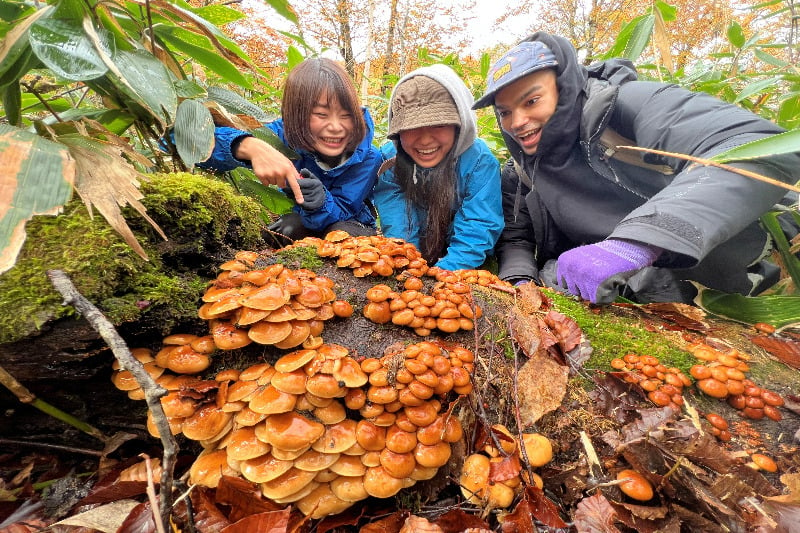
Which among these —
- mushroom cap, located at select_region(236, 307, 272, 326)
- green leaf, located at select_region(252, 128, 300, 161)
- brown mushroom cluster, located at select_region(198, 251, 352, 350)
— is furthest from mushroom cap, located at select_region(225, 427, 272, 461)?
green leaf, located at select_region(252, 128, 300, 161)

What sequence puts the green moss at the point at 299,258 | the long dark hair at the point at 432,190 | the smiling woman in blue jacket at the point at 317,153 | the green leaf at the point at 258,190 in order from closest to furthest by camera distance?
1. the green moss at the point at 299,258
2. the smiling woman in blue jacket at the point at 317,153
3. the green leaf at the point at 258,190
4. the long dark hair at the point at 432,190

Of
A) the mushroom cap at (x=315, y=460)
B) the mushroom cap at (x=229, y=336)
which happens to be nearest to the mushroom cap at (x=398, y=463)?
the mushroom cap at (x=315, y=460)

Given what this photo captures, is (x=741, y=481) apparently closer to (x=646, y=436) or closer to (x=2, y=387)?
(x=646, y=436)

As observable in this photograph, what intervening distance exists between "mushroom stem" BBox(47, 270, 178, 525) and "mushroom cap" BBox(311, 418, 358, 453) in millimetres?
635

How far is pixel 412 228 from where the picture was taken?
16.6 ft

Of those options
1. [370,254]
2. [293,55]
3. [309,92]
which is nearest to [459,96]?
[309,92]

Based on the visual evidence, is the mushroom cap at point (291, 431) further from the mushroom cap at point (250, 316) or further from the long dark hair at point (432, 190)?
the long dark hair at point (432, 190)

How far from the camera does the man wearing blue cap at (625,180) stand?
8.31 ft

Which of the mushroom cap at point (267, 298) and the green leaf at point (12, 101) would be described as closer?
the mushroom cap at point (267, 298)

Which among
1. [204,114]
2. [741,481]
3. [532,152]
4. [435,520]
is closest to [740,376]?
[741,481]

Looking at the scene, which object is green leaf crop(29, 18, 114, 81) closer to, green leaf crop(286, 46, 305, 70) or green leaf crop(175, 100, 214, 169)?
green leaf crop(175, 100, 214, 169)

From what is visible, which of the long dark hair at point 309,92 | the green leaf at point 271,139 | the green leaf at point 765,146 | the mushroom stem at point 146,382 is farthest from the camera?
the long dark hair at point 309,92

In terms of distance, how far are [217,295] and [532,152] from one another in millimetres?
3488

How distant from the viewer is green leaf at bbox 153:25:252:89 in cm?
283
